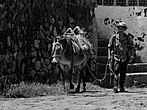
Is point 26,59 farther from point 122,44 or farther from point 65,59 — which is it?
point 122,44

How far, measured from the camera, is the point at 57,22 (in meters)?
13.3

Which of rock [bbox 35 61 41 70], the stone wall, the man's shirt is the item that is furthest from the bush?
rock [bbox 35 61 41 70]

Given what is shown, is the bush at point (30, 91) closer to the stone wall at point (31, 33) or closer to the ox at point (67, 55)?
the ox at point (67, 55)

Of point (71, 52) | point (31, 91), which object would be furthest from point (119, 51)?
point (31, 91)

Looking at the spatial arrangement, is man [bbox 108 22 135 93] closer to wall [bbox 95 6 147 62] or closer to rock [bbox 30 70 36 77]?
rock [bbox 30 70 36 77]

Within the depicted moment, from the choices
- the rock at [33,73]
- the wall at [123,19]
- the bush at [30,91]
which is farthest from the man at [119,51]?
the wall at [123,19]

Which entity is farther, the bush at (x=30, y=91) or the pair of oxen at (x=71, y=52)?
the pair of oxen at (x=71, y=52)

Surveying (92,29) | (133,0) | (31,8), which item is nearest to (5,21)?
(31,8)

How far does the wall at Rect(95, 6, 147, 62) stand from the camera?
53.9ft

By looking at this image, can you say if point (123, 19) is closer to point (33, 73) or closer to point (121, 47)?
point (33, 73)

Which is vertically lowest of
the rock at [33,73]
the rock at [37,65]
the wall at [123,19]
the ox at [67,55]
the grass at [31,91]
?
the grass at [31,91]

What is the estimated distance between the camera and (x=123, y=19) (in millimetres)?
16516

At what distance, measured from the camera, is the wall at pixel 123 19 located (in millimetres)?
16422

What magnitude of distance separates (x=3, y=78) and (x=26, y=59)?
4.74ft
